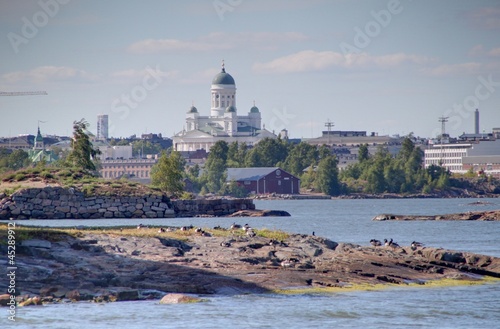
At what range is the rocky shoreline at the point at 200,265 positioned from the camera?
3347 centimetres

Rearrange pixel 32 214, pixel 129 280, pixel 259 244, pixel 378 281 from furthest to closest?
pixel 32 214, pixel 259 244, pixel 378 281, pixel 129 280

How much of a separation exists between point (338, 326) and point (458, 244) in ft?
92.7

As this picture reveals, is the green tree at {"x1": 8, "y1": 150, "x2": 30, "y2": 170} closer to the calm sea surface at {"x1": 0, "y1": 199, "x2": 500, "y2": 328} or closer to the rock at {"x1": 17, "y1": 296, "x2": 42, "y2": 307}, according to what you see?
the calm sea surface at {"x1": 0, "y1": 199, "x2": 500, "y2": 328}

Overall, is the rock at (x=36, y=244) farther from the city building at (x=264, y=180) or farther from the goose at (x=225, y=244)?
the city building at (x=264, y=180)

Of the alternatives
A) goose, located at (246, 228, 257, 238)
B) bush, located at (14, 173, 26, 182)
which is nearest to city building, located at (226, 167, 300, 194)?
bush, located at (14, 173, 26, 182)

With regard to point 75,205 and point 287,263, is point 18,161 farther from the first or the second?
point 287,263

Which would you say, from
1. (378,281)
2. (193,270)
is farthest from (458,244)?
(193,270)

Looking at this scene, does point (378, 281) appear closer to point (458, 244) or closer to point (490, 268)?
point (490, 268)

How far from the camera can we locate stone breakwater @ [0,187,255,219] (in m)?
71.6

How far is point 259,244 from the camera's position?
40.2 meters

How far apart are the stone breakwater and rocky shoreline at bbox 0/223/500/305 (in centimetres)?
2962

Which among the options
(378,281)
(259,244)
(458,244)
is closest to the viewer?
(378,281)

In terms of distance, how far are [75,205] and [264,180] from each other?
119m

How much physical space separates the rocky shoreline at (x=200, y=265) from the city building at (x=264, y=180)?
147 meters
